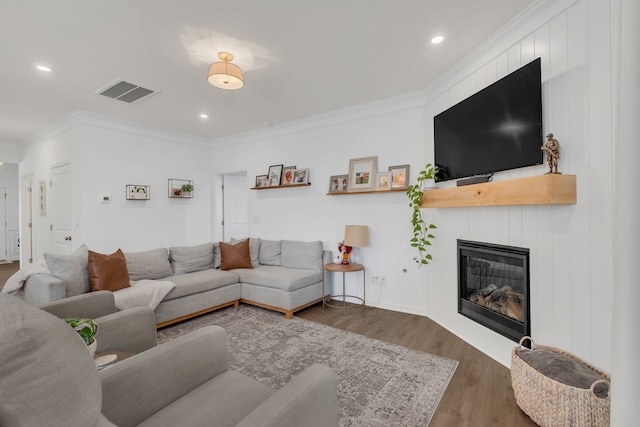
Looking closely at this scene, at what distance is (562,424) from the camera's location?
1576 mm

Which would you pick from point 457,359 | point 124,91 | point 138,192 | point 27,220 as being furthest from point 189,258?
point 27,220

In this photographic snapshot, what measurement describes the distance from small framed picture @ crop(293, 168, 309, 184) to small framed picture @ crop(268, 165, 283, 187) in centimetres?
30

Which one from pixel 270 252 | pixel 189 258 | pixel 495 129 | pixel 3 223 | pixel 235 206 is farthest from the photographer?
pixel 3 223

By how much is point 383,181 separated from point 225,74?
220 cm

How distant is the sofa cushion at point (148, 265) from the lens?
339 cm

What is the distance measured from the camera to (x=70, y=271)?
2.73 meters

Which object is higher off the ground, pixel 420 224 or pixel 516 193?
pixel 516 193

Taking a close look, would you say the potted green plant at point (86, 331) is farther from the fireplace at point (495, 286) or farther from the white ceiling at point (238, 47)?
the fireplace at point (495, 286)

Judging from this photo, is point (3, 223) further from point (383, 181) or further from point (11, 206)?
point (383, 181)

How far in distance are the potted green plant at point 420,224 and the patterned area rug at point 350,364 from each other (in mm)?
1150

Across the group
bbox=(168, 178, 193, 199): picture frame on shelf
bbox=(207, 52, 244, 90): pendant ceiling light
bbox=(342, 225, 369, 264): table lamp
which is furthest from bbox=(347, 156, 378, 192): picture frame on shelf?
bbox=(168, 178, 193, 199): picture frame on shelf

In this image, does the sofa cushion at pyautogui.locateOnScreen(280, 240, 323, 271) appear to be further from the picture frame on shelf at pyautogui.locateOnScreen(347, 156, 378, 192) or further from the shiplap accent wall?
the shiplap accent wall

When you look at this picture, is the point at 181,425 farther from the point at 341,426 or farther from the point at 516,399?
the point at 516,399

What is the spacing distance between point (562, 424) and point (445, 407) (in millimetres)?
590
